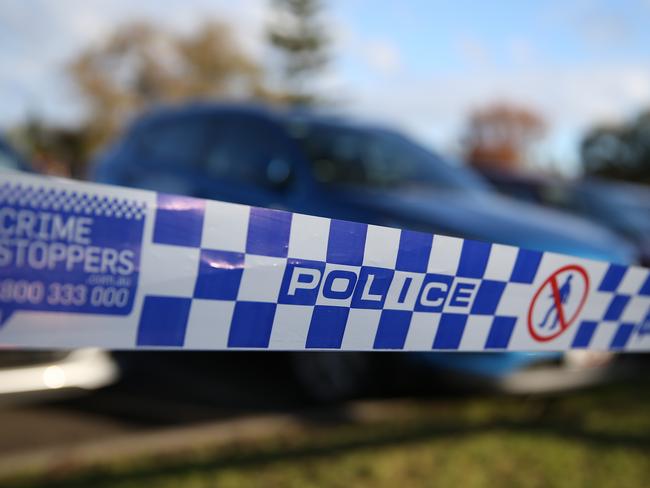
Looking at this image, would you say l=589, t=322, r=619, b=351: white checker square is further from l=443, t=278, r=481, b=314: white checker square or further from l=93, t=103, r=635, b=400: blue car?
l=93, t=103, r=635, b=400: blue car

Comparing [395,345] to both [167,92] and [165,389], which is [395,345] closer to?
[165,389]

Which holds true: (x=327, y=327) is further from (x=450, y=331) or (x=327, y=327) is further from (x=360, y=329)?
(x=450, y=331)

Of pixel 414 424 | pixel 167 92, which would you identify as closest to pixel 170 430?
pixel 414 424

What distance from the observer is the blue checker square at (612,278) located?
1304mm

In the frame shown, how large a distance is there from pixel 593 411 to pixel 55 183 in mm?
3432

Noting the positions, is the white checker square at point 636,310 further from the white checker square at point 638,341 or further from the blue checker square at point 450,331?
the blue checker square at point 450,331

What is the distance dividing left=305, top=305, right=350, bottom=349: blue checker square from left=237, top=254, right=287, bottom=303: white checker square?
0.29ft

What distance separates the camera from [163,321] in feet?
3.20

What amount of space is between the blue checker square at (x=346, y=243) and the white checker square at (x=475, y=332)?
0.92 feet

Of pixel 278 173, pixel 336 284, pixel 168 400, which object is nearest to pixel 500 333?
pixel 336 284

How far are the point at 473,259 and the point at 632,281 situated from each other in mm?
433

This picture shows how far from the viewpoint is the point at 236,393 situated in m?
3.71

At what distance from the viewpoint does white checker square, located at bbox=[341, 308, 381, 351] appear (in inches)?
42.4

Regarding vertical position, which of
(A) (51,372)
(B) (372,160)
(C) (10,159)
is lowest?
(A) (51,372)
